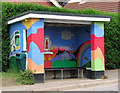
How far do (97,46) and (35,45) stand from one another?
10.0ft

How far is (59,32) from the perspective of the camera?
41.8ft

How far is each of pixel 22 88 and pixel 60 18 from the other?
346 cm

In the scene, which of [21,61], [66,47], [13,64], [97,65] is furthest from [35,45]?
[66,47]

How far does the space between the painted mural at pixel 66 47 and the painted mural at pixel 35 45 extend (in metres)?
2.36

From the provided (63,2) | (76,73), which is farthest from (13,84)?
(63,2)

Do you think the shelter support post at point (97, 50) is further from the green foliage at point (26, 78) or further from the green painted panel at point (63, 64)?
the green foliage at point (26, 78)

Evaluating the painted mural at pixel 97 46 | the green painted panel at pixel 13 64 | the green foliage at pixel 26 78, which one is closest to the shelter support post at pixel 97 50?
the painted mural at pixel 97 46

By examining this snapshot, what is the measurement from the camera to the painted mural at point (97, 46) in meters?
10.9

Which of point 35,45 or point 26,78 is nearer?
point 26,78

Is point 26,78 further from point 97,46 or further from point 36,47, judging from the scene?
point 97,46

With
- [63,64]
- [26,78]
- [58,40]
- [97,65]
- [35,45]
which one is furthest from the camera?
[63,64]

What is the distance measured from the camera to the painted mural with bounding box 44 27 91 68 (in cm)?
1241

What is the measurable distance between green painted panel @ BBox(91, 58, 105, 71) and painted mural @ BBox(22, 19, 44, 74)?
8.58 ft

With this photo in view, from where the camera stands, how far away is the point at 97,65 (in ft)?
36.0
